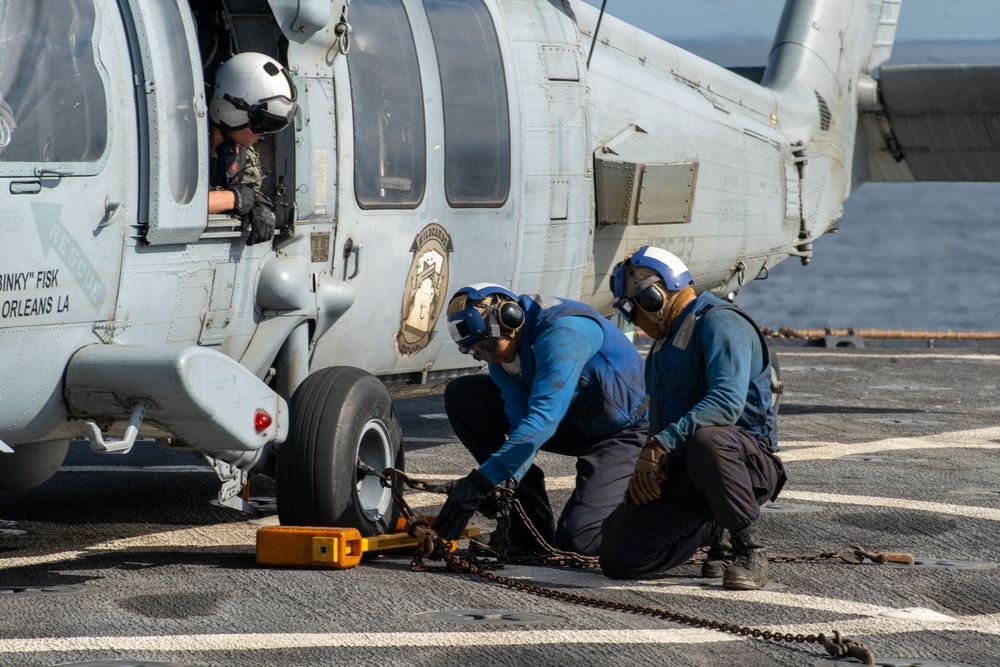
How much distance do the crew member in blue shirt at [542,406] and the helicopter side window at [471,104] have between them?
4.52 ft

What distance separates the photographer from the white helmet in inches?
250

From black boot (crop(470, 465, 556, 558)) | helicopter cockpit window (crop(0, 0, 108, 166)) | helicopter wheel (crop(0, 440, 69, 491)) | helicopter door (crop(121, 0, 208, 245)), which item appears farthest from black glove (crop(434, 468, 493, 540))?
helicopter wheel (crop(0, 440, 69, 491))

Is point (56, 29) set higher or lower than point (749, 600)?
higher

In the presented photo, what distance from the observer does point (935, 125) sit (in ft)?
42.7

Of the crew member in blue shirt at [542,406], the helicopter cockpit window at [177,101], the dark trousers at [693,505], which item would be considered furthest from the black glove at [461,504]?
the helicopter cockpit window at [177,101]

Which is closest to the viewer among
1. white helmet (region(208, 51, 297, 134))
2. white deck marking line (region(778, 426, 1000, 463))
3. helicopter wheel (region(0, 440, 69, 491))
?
white helmet (region(208, 51, 297, 134))

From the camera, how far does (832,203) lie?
42.3ft

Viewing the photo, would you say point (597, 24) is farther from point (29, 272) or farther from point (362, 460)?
point (29, 272)

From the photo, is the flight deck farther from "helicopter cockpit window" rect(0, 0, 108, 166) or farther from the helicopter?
"helicopter cockpit window" rect(0, 0, 108, 166)

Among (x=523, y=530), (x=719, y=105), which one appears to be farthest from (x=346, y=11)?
(x=719, y=105)

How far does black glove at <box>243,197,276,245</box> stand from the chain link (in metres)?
1.28

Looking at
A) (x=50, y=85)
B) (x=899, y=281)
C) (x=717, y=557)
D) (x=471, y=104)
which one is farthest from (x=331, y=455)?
(x=899, y=281)

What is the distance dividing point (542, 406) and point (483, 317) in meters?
0.53

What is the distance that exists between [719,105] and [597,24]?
2.17 meters
